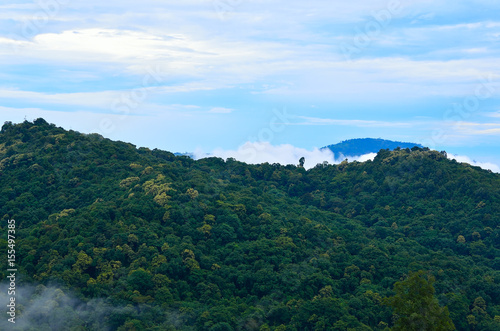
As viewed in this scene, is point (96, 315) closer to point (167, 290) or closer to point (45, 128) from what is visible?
point (167, 290)

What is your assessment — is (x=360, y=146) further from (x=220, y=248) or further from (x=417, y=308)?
(x=417, y=308)

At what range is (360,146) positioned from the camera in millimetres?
135500

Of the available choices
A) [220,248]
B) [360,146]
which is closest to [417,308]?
[220,248]

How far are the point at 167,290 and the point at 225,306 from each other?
3605 mm

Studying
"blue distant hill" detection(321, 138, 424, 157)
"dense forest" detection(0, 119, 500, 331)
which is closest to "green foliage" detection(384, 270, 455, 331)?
"dense forest" detection(0, 119, 500, 331)

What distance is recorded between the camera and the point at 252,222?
39.4 metres

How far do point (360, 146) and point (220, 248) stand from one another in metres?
105

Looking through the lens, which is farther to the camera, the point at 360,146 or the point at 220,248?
the point at 360,146

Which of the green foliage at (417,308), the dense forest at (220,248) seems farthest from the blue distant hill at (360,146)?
the green foliage at (417,308)

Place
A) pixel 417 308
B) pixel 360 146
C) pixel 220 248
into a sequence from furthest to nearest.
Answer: pixel 360 146 < pixel 220 248 < pixel 417 308

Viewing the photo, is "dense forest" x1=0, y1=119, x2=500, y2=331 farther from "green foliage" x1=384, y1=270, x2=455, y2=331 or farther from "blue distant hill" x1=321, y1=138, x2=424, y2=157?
"blue distant hill" x1=321, y1=138, x2=424, y2=157

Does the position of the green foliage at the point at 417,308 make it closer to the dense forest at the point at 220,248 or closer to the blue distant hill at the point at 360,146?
the dense forest at the point at 220,248

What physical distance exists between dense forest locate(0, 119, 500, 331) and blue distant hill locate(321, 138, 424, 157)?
77.5m

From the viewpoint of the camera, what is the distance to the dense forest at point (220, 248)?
27.9m
